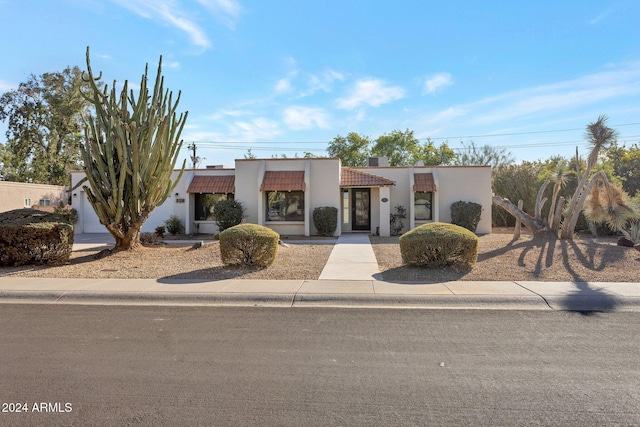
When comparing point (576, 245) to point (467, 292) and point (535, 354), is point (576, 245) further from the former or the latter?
point (535, 354)

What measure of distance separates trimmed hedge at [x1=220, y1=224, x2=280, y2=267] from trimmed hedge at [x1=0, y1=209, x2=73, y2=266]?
4385 mm

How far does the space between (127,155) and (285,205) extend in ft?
30.5

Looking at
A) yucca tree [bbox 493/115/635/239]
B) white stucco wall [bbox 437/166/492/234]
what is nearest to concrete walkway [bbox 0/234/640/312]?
yucca tree [bbox 493/115/635/239]

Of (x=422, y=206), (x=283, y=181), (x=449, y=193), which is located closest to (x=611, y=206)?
(x=449, y=193)

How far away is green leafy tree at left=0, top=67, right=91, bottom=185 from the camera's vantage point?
3428 centimetres

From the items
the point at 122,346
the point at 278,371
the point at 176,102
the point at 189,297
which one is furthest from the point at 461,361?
the point at 176,102

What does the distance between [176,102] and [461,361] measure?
11.9 metres

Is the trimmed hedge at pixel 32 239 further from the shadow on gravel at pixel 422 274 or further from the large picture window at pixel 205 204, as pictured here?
the large picture window at pixel 205 204

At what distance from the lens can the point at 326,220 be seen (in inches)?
761

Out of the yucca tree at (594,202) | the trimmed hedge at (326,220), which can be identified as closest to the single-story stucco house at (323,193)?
the trimmed hedge at (326,220)

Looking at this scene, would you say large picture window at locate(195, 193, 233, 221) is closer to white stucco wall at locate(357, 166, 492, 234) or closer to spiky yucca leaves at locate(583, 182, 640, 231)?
white stucco wall at locate(357, 166, 492, 234)

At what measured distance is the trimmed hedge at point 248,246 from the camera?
1009 cm

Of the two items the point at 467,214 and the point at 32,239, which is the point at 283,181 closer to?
the point at 467,214

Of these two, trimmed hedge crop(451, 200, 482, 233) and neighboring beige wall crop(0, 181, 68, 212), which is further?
neighboring beige wall crop(0, 181, 68, 212)
